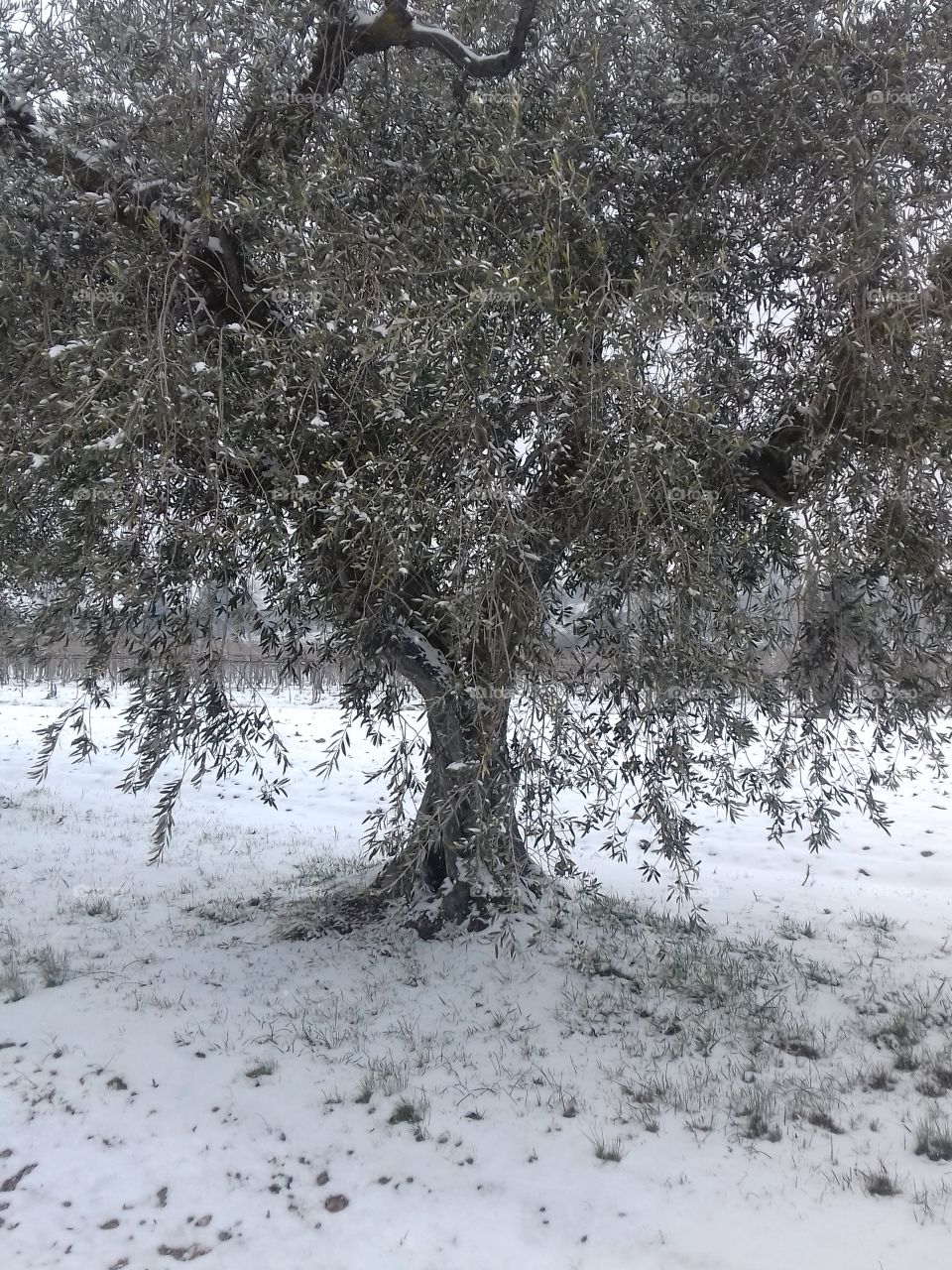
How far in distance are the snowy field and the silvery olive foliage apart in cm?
131

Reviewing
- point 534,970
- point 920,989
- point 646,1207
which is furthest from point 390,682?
point 920,989

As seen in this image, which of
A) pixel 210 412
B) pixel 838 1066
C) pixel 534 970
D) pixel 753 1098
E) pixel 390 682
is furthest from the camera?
pixel 534 970

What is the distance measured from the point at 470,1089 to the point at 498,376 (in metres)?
4.17

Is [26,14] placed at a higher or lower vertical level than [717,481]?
higher

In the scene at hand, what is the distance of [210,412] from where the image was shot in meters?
4.51

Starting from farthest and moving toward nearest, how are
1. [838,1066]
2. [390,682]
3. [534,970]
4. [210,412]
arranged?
1. [534,970]
2. [390,682]
3. [838,1066]
4. [210,412]

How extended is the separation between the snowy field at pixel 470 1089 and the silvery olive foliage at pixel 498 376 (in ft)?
4.31

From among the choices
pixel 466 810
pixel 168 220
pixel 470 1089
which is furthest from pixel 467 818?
pixel 168 220

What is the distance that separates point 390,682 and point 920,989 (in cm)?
480

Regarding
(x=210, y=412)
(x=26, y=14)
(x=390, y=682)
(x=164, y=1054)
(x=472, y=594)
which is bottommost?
(x=164, y=1054)

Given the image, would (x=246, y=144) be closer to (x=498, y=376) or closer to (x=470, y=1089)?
(x=498, y=376)

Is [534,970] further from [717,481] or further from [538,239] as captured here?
[538,239]

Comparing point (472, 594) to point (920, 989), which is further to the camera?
point (920, 989)

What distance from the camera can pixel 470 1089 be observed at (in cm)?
521
